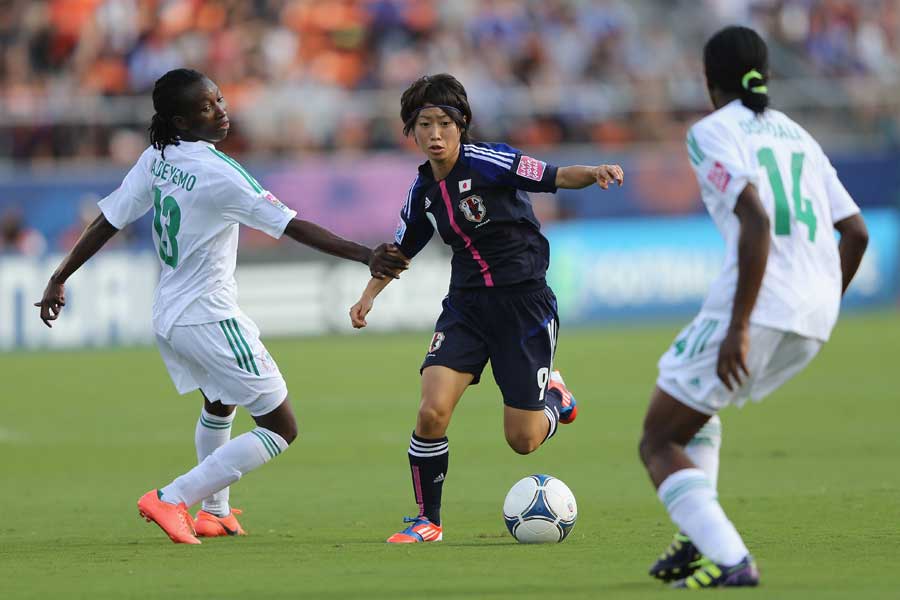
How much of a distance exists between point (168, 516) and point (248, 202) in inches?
62.9

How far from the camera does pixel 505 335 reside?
7.96m

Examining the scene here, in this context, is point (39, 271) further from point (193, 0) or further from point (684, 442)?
point (684, 442)

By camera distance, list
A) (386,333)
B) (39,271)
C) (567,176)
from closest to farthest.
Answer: (567,176) → (39,271) → (386,333)

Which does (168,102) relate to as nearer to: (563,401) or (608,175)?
(608,175)

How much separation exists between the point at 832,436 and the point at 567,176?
571 cm

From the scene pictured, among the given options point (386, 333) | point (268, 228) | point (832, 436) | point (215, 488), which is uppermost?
point (268, 228)

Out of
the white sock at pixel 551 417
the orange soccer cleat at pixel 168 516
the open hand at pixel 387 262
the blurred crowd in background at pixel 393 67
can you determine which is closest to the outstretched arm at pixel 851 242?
the open hand at pixel 387 262

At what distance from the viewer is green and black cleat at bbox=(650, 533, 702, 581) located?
232 inches

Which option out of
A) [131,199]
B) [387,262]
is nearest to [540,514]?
[387,262]

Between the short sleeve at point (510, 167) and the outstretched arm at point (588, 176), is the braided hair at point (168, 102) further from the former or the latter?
the outstretched arm at point (588, 176)

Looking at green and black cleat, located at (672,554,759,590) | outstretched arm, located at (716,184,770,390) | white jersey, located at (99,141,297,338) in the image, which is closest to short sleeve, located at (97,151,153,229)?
white jersey, located at (99,141,297,338)

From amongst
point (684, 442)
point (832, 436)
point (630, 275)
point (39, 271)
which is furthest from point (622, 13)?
point (684, 442)

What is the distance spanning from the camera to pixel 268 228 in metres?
7.48

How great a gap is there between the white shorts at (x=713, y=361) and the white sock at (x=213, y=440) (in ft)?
10.4
